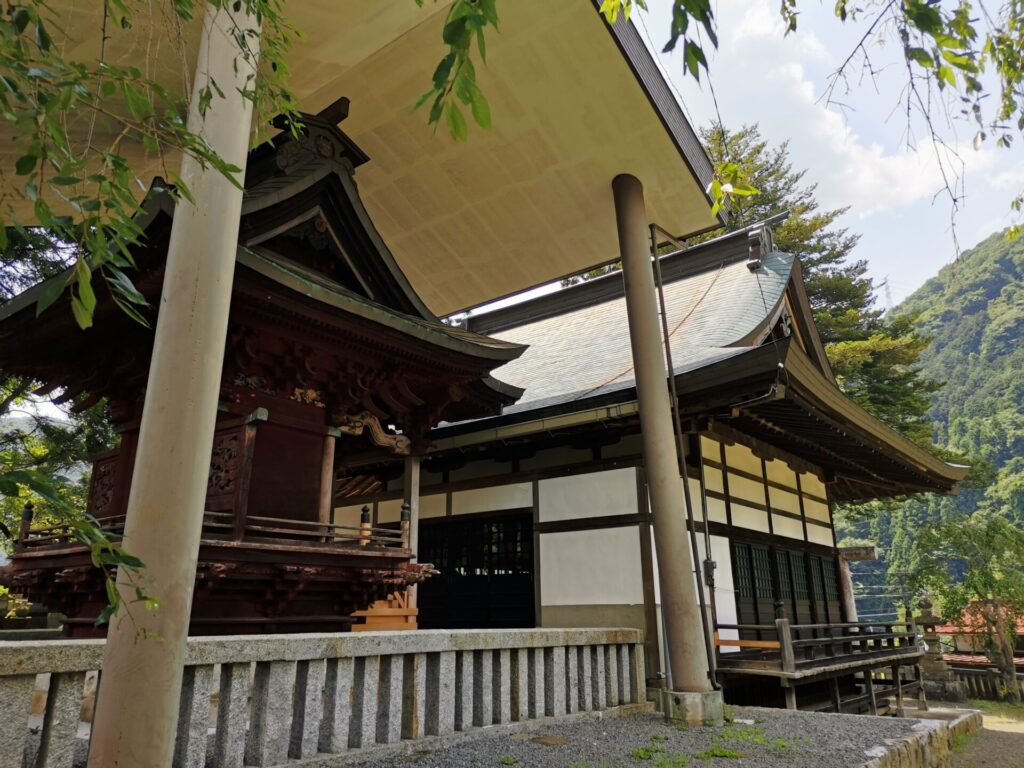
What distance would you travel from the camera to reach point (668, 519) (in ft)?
20.8

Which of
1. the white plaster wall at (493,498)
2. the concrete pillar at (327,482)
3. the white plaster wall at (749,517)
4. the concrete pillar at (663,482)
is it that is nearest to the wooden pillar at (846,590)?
the white plaster wall at (749,517)

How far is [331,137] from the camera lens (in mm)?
7203

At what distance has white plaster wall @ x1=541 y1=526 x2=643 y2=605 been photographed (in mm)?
8320

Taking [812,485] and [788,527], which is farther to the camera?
[812,485]

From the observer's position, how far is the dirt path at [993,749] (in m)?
7.38

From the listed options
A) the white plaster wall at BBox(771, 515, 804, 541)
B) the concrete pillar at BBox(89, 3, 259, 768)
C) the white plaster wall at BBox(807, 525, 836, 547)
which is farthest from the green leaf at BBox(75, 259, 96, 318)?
the white plaster wall at BBox(807, 525, 836, 547)

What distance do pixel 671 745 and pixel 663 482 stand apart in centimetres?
240

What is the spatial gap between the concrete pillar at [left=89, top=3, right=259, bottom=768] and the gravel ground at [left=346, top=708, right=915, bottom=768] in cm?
160

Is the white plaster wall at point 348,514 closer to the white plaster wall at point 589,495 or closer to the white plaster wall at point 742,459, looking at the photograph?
the white plaster wall at point 589,495

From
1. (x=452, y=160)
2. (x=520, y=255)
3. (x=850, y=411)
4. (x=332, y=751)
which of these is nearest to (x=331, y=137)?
(x=452, y=160)

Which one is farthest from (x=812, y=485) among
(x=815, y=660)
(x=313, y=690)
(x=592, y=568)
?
(x=313, y=690)

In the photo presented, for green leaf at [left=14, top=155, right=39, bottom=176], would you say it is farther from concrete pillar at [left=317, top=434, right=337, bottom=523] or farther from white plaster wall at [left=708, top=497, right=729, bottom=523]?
white plaster wall at [left=708, top=497, right=729, bottom=523]

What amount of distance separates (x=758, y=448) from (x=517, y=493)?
400cm

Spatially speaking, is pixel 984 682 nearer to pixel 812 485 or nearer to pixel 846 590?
pixel 846 590
